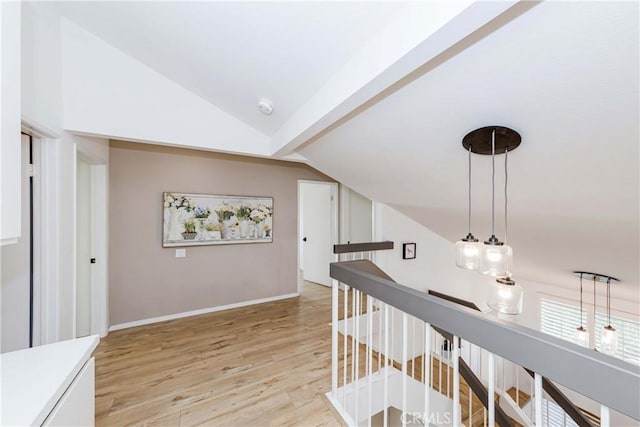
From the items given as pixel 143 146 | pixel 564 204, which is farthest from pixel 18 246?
pixel 564 204

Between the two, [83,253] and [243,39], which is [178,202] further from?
[243,39]

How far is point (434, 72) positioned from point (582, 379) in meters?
1.26

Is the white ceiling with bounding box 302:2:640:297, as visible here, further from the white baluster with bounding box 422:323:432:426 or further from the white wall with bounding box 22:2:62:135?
the white wall with bounding box 22:2:62:135

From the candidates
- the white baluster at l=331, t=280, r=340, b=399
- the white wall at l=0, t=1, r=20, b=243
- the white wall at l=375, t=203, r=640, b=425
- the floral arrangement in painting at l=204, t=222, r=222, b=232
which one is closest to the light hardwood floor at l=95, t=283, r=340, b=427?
the white baluster at l=331, t=280, r=340, b=399

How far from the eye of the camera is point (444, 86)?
1.32 meters

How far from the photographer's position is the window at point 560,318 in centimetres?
362

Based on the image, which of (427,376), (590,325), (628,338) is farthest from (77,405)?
(628,338)

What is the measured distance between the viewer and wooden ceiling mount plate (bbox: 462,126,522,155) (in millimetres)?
1410

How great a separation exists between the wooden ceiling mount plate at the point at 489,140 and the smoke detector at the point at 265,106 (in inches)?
58.4

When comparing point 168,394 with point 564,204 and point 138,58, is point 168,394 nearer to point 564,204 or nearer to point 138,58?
point 138,58

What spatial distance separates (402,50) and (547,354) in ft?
3.73

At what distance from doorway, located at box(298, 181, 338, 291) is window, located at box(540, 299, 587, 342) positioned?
3361 millimetres

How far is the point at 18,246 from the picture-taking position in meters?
1.68

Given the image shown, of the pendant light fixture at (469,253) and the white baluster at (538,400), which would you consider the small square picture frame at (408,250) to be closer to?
the pendant light fixture at (469,253)
